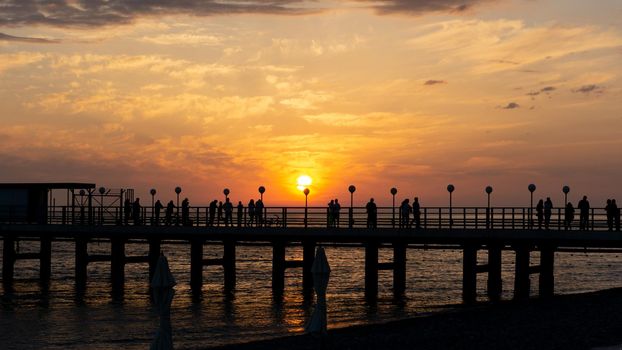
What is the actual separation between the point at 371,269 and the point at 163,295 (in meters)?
29.1

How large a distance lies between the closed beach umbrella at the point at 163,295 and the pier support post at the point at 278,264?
29.3m

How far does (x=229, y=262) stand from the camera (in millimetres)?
55844

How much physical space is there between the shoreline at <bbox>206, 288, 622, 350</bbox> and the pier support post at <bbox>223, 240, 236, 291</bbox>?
21790 mm

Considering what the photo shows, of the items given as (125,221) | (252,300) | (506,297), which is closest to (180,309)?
(252,300)

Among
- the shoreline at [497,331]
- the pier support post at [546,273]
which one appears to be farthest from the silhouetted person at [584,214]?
the shoreline at [497,331]

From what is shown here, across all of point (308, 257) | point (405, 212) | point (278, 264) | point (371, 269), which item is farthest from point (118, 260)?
point (405, 212)

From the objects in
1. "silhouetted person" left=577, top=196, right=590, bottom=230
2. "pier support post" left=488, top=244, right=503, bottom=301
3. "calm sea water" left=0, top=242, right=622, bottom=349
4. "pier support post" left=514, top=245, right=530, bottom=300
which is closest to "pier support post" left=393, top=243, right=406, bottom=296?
"calm sea water" left=0, top=242, right=622, bottom=349

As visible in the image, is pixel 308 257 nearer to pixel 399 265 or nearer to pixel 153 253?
pixel 399 265

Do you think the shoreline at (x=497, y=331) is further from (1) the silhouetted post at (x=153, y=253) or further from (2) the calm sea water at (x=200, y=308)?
(1) the silhouetted post at (x=153, y=253)

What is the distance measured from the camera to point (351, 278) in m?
72.7

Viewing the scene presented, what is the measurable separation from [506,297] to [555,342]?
27320 millimetres

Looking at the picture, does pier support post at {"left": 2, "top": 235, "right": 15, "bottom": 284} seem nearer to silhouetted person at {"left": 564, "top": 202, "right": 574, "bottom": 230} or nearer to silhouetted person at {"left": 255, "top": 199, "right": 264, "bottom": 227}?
silhouetted person at {"left": 255, "top": 199, "right": 264, "bottom": 227}

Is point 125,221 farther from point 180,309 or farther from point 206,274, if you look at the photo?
point 206,274

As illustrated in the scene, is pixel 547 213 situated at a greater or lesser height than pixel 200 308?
greater
